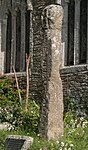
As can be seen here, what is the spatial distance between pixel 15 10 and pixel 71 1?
8.98 feet

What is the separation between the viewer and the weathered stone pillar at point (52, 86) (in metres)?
8.93

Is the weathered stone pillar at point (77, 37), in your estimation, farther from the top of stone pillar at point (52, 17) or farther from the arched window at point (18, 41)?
the top of stone pillar at point (52, 17)

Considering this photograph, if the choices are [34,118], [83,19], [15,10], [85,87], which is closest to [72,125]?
[34,118]

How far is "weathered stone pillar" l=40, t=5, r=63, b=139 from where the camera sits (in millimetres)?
8930

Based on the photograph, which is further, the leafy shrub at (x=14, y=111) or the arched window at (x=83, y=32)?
the arched window at (x=83, y=32)

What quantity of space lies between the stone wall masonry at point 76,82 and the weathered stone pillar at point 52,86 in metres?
3.63

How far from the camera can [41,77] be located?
14227 mm

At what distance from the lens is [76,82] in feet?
42.9

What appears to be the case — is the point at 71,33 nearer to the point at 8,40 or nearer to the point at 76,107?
the point at 76,107

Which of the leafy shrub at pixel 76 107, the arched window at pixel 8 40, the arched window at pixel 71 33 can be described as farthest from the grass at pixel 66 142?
the arched window at pixel 8 40

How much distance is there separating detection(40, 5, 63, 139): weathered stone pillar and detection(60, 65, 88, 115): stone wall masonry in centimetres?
363

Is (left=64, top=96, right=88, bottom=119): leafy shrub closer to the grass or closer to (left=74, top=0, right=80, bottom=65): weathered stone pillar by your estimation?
(left=74, top=0, right=80, bottom=65): weathered stone pillar

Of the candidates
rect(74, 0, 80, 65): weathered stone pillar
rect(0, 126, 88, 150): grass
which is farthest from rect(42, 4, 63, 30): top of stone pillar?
rect(74, 0, 80, 65): weathered stone pillar

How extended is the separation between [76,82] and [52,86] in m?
4.12
